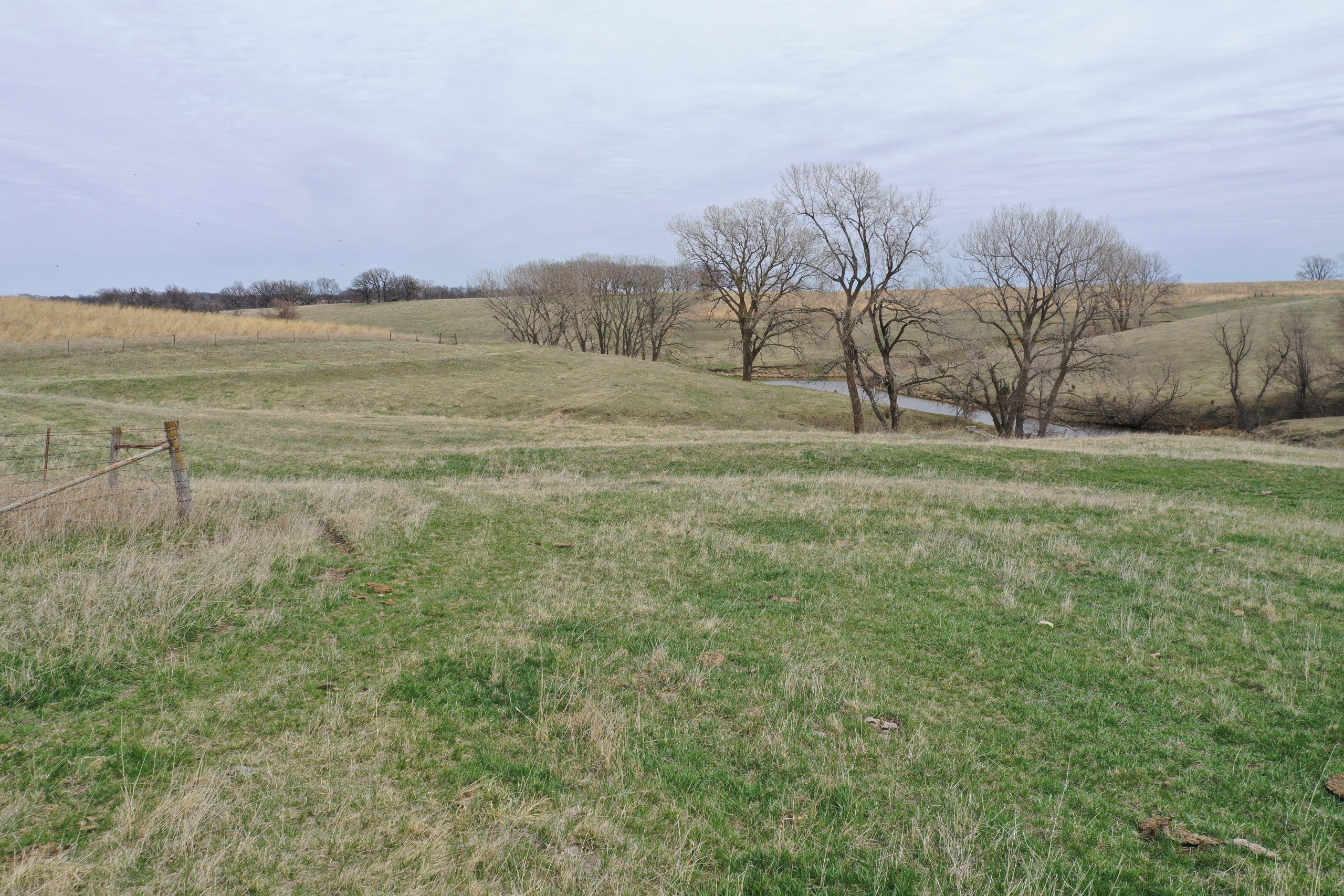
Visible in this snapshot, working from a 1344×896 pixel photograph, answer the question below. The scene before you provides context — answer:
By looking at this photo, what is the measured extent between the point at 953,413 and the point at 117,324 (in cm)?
6361

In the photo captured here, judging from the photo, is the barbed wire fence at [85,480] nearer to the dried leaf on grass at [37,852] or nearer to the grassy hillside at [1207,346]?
the dried leaf on grass at [37,852]

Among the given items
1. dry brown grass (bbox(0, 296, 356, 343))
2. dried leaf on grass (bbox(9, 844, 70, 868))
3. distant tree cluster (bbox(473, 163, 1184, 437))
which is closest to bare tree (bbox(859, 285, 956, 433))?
distant tree cluster (bbox(473, 163, 1184, 437))

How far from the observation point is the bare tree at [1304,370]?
48562mm

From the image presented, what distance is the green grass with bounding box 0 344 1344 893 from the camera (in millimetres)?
4082

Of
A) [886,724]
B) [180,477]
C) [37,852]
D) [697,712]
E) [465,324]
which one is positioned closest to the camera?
[37,852]

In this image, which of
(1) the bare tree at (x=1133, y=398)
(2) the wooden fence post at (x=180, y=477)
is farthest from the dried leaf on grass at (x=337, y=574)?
(1) the bare tree at (x=1133, y=398)

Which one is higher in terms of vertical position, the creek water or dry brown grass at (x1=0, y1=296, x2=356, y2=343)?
dry brown grass at (x1=0, y1=296, x2=356, y2=343)

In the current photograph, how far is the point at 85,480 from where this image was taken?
875cm

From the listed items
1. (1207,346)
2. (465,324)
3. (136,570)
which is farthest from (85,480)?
(465,324)

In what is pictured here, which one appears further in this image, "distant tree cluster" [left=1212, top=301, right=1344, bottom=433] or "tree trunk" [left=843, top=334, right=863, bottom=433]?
"distant tree cluster" [left=1212, top=301, right=1344, bottom=433]

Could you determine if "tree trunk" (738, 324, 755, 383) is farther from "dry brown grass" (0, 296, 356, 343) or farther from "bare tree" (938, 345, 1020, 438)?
"dry brown grass" (0, 296, 356, 343)

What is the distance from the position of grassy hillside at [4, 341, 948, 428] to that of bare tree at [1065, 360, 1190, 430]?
1539cm

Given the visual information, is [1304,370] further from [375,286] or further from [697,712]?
[375,286]

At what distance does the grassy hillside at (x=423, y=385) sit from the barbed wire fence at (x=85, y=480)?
21137mm
